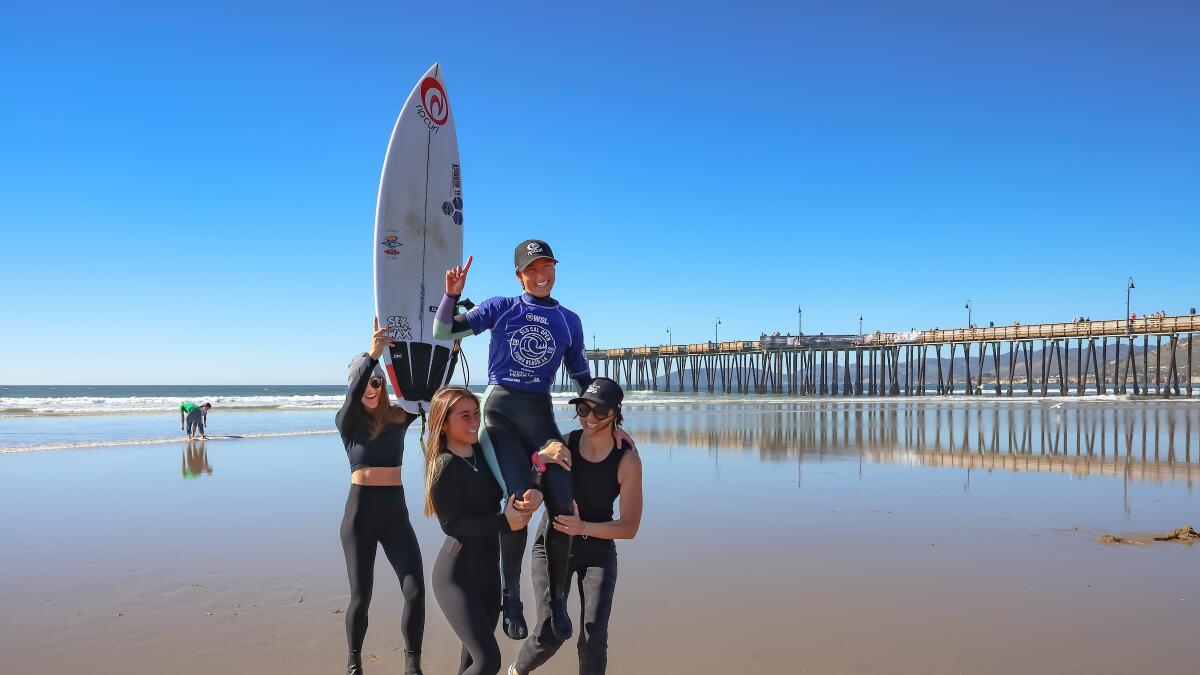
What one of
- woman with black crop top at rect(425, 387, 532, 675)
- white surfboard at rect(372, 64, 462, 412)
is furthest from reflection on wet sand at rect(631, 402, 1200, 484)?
woman with black crop top at rect(425, 387, 532, 675)

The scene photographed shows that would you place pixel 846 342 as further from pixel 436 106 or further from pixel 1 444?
pixel 436 106

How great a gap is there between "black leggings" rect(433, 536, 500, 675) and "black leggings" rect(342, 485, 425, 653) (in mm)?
617

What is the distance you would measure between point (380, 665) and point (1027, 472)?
983 centimetres

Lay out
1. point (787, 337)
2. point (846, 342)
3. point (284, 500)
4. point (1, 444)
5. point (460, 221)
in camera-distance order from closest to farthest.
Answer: point (460, 221), point (284, 500), point (1, 444), point (846, 342), point (787, 337)

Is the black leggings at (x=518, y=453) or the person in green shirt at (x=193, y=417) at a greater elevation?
the black leggings at (x=518, y=453)


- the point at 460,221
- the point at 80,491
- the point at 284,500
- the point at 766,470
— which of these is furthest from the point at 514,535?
the point at 80,491

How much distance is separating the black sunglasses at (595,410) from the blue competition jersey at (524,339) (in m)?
0.42

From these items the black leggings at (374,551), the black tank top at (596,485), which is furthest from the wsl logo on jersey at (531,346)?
the black leggings at (374,551)

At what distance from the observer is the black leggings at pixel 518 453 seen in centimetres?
321

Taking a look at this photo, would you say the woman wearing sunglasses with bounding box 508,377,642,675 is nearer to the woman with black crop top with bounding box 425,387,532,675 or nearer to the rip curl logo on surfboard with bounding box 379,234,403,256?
the woman with black crop top with bounding box 425,387,532,675

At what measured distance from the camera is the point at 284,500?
9.06m

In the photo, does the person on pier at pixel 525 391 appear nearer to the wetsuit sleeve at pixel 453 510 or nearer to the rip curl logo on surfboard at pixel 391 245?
the wetsuit sleeve at pixel 453 510

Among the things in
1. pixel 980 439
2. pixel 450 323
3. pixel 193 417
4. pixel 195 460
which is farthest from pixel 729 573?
pixel 193 417

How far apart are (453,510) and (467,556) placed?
0.19m
